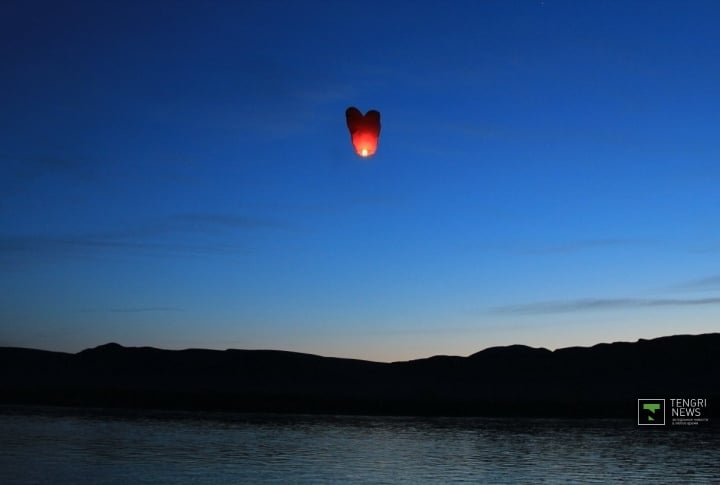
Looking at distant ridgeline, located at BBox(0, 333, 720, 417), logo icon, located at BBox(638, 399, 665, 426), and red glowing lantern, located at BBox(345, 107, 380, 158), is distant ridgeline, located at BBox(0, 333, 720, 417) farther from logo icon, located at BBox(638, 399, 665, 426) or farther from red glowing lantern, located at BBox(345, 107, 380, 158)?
red glowing lantern, located at BBox(345, 107, 380, 158)

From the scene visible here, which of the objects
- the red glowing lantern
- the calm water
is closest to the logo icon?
the calm water

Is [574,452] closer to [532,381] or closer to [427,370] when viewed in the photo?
[532,381]

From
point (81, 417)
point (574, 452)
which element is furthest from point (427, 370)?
point (574, 452)

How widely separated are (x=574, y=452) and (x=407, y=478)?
2105 centimetres

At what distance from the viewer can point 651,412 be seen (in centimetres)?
11362

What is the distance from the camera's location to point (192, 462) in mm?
53656

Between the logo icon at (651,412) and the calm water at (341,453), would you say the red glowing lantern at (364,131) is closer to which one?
the calm water at (341,453)

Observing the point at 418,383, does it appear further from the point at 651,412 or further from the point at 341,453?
the point at 341,453

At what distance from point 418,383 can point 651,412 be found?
6618cm

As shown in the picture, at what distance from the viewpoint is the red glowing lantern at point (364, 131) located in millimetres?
23688

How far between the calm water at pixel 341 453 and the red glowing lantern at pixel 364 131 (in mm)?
26714

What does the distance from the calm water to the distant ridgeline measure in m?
38.8

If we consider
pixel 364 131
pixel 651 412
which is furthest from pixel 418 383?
pixel 364 131

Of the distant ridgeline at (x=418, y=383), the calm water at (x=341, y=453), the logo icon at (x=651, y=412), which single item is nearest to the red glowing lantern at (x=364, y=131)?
the calm water at (x=341, y=453)
